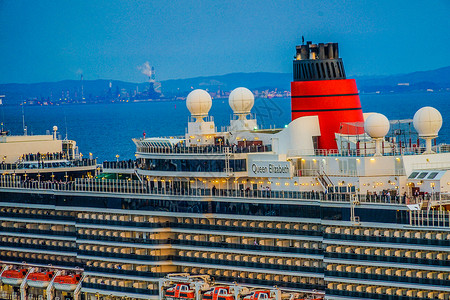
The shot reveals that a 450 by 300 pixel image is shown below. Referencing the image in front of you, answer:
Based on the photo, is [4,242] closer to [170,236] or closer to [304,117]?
[170,236]

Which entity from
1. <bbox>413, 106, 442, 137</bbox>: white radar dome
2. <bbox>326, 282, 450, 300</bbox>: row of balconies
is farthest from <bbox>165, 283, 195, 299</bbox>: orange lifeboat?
<bbox>413, 106, 442, 137</bbox>: white radar dome

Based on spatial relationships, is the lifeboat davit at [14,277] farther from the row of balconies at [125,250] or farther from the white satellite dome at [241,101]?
the white satellite dome at [241,101]

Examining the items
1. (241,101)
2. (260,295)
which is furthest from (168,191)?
(260,295)

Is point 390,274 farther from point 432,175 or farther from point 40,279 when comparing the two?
point 40,279

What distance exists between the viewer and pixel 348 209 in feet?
208

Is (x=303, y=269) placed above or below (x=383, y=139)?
below

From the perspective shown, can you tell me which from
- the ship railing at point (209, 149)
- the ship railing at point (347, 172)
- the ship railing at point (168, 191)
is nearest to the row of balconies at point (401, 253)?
the ship railing at point (168, 191)

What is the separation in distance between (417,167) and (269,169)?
32.6ft

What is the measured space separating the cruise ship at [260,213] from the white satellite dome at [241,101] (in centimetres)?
9


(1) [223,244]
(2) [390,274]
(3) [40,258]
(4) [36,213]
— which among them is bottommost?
(3) [40,258]

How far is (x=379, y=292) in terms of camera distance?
6212cm

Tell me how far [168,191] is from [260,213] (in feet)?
26.6

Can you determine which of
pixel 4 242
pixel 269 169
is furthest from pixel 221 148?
pixel 4 242

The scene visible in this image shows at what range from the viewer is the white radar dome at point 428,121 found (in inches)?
2643
